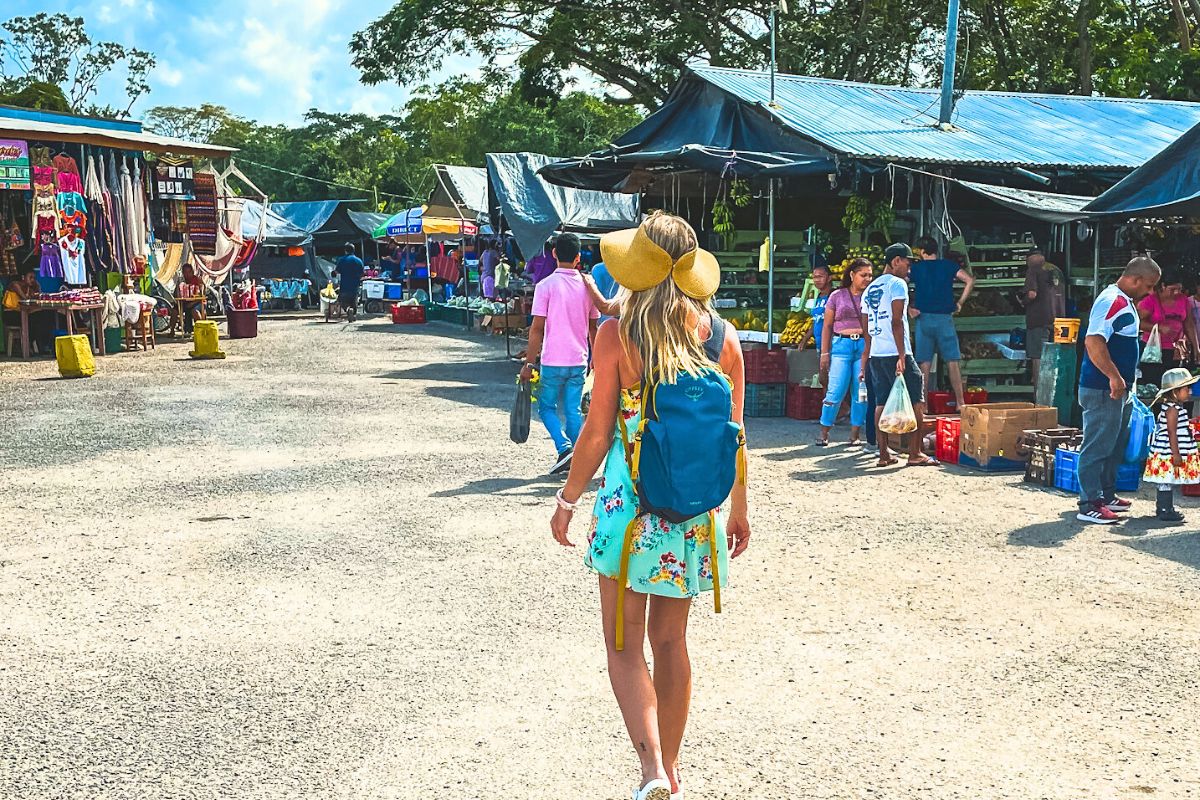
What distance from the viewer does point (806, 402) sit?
45.6 feet

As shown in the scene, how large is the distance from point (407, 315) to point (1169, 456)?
2483 cm

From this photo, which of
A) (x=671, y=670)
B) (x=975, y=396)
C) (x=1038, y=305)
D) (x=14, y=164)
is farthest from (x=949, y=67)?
(x=671, y=670)

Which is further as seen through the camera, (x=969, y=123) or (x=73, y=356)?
(x=73, y=356)

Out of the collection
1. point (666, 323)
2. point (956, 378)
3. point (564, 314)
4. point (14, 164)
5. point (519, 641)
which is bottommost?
point (519, 641)

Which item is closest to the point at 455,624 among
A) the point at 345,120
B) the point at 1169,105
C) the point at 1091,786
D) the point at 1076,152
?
the point at 1091,786

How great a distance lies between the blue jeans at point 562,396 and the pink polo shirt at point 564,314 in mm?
99

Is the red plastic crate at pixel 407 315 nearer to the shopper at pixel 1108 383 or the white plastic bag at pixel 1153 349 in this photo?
the white plastic bag at pixel 1153 349

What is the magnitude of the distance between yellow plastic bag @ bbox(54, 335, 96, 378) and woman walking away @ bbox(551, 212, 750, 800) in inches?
608

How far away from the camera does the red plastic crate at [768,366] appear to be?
14.2 meters

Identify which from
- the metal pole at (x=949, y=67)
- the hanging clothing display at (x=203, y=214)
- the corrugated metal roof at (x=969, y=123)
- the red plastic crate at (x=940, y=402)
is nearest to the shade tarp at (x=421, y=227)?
the hanging clothing display at (x=203, y=214)

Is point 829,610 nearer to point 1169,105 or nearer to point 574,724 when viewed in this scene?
point 574,724

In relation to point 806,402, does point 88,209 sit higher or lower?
higher

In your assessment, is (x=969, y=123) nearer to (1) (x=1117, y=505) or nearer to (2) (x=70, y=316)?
(1) (x=1117, y=505)

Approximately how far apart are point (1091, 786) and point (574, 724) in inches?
72.2
